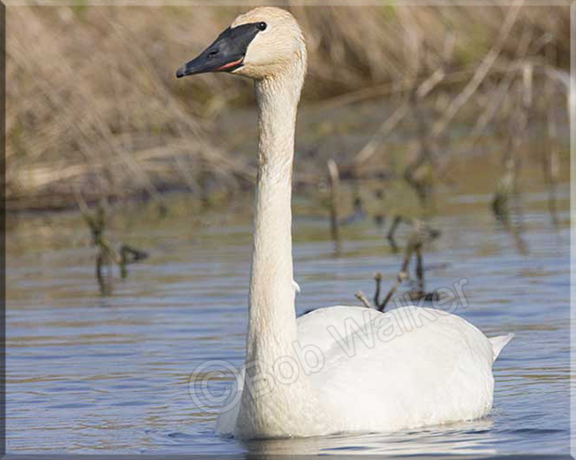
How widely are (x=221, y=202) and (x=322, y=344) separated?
8.43 meters

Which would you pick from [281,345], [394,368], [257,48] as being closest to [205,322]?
[394,368]

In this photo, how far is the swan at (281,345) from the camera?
638 centimetres

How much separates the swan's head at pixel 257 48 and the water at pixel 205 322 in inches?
62.9

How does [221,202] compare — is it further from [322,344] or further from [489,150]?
[322,344]

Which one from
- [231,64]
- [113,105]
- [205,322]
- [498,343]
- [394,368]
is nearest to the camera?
[231,64]

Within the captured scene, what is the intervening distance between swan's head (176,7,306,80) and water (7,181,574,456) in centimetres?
160

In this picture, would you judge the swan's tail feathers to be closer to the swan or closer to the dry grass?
the swan

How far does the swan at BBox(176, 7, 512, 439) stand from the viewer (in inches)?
251

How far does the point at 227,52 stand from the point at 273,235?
80cm

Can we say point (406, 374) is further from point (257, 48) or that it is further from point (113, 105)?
point (113, 105)

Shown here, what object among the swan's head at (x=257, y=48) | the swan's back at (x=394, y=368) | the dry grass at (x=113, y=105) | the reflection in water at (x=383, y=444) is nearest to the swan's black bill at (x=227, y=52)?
the swan's head at (x=257, y=48)

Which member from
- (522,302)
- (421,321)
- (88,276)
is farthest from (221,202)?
(421,321)

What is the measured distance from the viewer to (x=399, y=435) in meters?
6.59

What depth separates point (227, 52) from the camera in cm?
626
